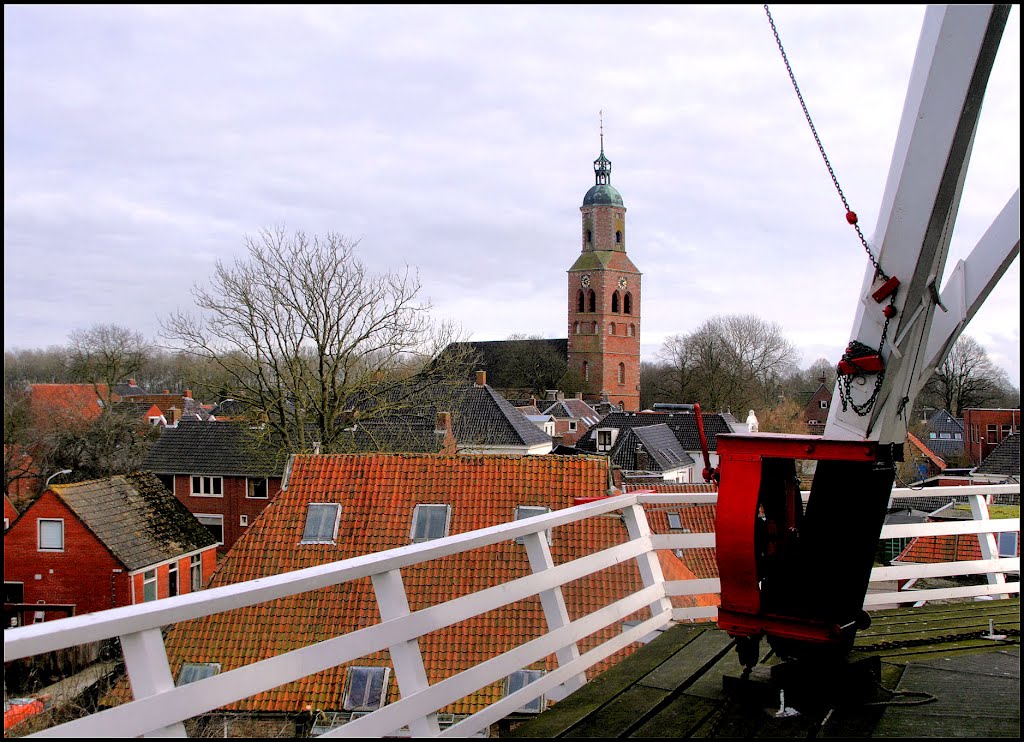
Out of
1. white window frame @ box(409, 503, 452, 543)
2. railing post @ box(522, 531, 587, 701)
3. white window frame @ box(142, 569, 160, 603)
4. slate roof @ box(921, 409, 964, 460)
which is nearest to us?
railing post @ box(522, 531, 587, 701)

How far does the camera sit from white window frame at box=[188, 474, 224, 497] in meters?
31.9

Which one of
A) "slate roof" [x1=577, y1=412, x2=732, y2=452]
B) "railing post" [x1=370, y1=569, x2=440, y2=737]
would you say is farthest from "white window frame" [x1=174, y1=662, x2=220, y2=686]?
"slate roof" [x1=577, y1=412, x2=732, y2=452]

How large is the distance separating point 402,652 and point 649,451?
38974mm

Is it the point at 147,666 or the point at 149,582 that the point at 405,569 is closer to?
the point at 147,666

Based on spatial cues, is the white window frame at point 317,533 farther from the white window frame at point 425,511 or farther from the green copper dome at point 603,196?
the green copper dome at point 603,196

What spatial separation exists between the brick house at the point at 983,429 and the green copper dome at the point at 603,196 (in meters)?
41.5

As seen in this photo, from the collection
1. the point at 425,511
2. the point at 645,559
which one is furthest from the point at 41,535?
the point at 645,559

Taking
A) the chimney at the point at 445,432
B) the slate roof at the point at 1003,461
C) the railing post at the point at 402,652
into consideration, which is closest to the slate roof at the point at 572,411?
the chimney at the point at 445,432

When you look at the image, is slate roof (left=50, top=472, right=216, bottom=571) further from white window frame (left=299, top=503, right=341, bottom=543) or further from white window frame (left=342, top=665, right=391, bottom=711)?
white window frame (left=342, top=665, right=391, bottom=711)

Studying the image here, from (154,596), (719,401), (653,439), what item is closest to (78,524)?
(154,596)

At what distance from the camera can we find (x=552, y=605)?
3.58 meters

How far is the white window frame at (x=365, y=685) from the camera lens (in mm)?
11039

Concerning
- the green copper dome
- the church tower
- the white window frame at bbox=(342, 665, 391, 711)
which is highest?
the green copper dome

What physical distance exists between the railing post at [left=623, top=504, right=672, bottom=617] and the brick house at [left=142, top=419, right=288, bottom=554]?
90.6 feet
